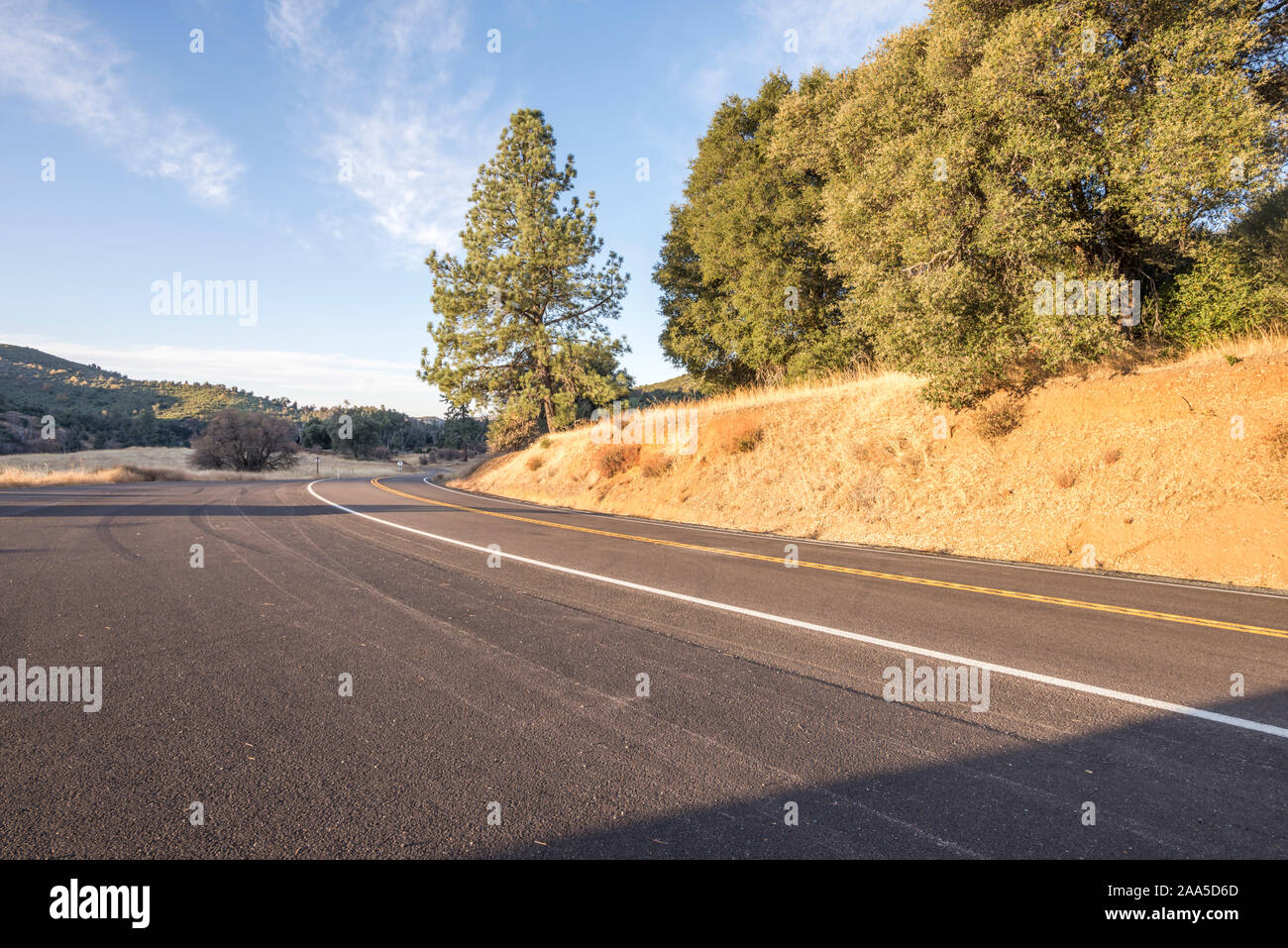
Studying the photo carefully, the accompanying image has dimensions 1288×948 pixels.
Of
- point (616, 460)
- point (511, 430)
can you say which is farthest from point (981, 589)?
point (511, 430)

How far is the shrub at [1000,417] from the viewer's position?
14.7 m

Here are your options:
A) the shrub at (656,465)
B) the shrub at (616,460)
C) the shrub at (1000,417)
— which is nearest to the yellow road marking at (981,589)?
the shrub at (656,465)

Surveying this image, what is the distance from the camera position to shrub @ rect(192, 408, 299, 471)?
51281mm

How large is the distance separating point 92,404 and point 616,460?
98.7 meters

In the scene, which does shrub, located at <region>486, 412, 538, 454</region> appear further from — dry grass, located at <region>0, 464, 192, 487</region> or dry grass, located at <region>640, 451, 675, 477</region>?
dry grass, located at <region>0, 464, 192, 487</region>

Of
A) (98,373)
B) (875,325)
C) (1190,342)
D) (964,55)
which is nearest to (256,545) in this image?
(875,325)

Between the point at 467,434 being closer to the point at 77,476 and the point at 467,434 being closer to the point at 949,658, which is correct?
the point at 77,476

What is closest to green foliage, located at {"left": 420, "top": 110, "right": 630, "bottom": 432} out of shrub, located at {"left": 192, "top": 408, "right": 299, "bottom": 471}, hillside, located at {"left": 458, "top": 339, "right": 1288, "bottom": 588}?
hillside, located at {"left": 458, "top": 339, "right": 1288, "bottom": 588}

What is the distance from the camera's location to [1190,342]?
14.1 meters

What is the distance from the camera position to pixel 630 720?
3.86 m

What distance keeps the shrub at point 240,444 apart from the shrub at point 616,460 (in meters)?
44.8

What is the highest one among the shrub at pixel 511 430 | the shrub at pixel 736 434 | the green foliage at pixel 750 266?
the green foliage at pixel 750 266

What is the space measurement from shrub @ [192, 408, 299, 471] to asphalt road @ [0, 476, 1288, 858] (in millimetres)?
52253

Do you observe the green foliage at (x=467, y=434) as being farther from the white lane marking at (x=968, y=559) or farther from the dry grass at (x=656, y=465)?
the white lane marking at (x=968, y=559)
